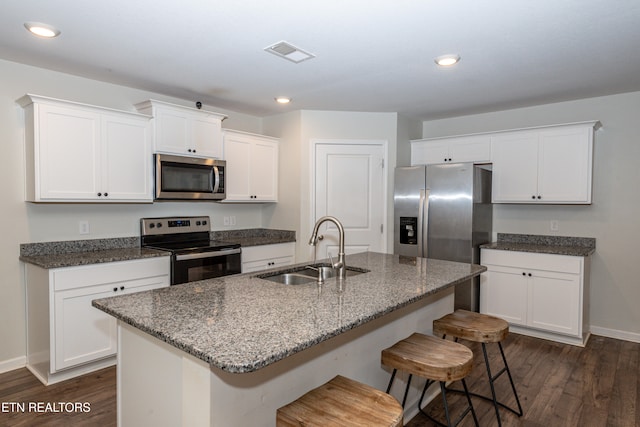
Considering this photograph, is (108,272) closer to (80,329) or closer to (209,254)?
(80,329)

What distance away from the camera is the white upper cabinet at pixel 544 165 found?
143 inches

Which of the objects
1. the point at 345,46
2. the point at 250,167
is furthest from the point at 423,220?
the point at 345,46

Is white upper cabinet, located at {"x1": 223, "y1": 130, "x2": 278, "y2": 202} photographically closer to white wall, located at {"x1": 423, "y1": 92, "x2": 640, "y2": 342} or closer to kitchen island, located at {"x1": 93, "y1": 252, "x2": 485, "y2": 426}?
kitchen island, located at {"x1": 93, "y1": 252, "x2": 485, "y2": 426}

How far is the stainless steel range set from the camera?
10.9ft

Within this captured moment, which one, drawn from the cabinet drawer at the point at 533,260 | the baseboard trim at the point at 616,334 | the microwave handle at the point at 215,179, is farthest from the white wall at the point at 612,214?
the microwave handle at the point at 215,179

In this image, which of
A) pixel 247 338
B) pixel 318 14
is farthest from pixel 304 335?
pixel 318 14

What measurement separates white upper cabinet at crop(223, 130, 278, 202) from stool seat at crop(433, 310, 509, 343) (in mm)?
2657

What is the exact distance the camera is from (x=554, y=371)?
3.02 meters

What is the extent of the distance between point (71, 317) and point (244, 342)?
2224 millimetres

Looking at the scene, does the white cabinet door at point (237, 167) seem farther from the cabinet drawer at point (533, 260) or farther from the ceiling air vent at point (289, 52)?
the cabinet drawer at point (533, 260)

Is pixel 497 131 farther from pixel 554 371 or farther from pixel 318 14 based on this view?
pixel 318 14

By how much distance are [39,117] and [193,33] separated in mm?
1366

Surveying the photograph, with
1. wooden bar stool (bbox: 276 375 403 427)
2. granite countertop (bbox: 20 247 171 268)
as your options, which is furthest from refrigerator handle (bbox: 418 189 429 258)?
wooden bar stool (bbox: 276 375 403 427)

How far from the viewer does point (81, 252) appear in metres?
3.22
